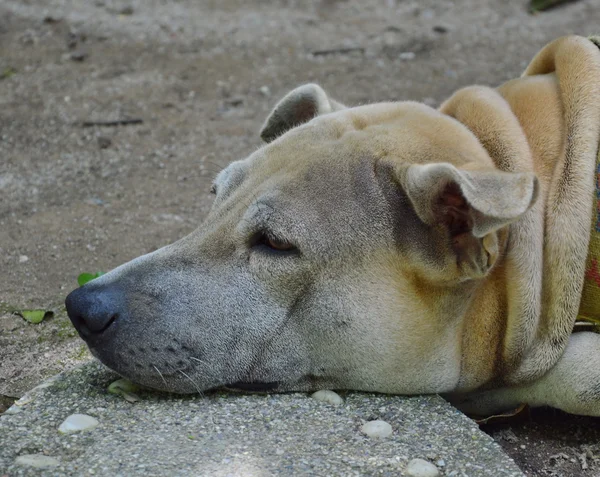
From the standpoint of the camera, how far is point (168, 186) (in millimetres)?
6285

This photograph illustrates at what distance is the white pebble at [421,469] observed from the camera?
9.95 feet

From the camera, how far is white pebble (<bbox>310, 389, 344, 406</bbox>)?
347cm

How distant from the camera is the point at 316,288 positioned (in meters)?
3.41

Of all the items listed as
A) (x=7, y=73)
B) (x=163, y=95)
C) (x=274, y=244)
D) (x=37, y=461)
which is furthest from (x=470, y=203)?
(x=7, y=73)

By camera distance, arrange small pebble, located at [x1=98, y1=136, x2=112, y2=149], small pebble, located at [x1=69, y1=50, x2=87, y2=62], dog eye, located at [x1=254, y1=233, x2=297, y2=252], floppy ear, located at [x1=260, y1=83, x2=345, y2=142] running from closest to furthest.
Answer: dog eye, located at [x1=254, y1=233, x2=297, y2=252]
floppy ear, located at [x1=260, y1=83, x2=345, y2=142]
small pebble, located at [x1=98, y1=136, x2=112, y2=149]
small pebble, located at [x1=69, y1=50, x2=87, y2=62]

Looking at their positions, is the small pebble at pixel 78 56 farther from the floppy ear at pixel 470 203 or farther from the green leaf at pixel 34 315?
the floppy ear at pixel 470 203

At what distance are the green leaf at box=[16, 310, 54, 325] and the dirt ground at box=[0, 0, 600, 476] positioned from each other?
5 centimetres

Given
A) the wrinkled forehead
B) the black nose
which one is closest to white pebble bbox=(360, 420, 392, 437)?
the wrinkled forehead

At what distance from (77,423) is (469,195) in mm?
1648

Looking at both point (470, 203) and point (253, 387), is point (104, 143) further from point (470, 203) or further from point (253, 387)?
point (470, 203)

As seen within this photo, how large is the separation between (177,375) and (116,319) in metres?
0.33

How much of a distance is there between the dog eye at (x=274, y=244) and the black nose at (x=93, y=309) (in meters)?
0.60

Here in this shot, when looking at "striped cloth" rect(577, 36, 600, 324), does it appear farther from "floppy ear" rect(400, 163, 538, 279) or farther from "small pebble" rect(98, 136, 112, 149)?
"small pebble" rect(98, 136, 112, 149)

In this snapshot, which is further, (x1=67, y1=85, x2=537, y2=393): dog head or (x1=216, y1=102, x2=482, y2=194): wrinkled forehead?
(x1=216, y1=102, x2=482, y2=194): wrinkled forehead
